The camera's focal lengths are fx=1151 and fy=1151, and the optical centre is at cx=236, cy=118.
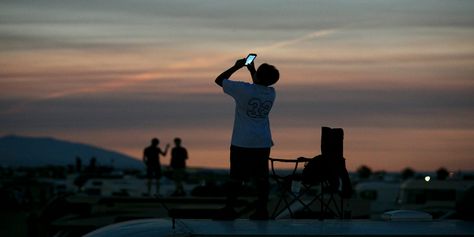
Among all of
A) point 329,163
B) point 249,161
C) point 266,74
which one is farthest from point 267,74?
point 329,163

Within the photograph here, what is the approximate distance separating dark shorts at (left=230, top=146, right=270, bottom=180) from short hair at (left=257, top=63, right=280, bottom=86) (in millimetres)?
561

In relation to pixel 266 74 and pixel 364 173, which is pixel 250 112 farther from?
pixel 364 173

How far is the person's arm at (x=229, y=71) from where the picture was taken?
9445 millimetres

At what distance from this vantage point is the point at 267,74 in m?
9.39

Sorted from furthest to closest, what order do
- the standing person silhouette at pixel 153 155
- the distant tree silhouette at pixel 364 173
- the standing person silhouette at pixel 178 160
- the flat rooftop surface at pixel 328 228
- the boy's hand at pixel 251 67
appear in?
the distant tree silhouette at pixel 364 173, the standing person silhouette at pixel 178 160, the standing person silhouette at pixel 153 155, the boy's hand at pixel 251 67, the flat rooftop surface at pixel 328 228

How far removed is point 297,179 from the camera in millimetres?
9234

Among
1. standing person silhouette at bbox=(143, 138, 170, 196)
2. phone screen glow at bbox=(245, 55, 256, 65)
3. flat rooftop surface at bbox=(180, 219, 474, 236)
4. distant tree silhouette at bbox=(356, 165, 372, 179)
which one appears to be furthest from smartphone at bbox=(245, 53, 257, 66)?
distant tree silhouette at bbox=(356, 165, 372, 179)

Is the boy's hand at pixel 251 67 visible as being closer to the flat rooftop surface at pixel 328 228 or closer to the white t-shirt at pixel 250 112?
the white t-shirt at pixel 250 112

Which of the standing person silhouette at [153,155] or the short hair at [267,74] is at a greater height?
the standing person silhouette at [153,155]

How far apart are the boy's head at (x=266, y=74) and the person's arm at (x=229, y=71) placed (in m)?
0.23

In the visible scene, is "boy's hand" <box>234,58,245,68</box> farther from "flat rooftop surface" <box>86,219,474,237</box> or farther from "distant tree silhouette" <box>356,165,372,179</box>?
"distant tree silhouette" <box>356,165,372,179</box>

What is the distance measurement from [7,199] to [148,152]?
28131mm

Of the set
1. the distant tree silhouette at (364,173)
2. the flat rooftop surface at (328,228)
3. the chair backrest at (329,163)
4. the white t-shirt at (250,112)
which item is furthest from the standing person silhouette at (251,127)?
the distant tree silhouette at (364,173)

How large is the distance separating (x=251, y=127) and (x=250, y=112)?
13 cm
